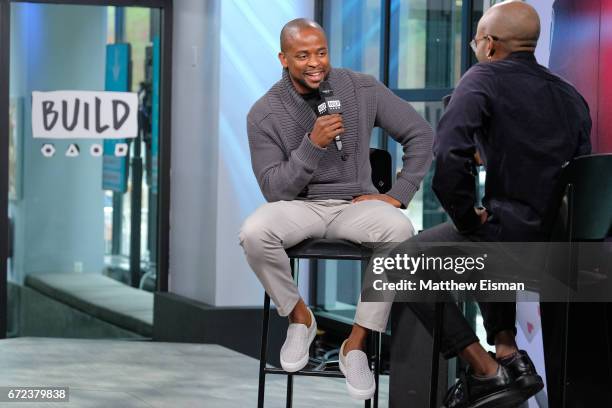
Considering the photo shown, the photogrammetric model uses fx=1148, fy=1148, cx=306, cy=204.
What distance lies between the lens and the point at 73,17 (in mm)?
6242

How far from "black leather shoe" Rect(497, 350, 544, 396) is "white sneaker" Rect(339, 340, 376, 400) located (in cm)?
42

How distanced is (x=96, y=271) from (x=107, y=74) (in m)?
1.10

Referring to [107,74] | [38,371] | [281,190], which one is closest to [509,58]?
[281,190]

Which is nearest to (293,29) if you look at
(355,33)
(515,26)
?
(515,26)

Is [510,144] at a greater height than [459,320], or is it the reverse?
[510,144]

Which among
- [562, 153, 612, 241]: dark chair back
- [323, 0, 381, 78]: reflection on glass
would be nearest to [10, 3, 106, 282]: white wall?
[323, 0, 381, 78]: reflection on glass

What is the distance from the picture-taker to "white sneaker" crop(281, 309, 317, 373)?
328cm

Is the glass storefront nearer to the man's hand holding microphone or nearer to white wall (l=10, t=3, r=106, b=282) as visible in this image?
white wall (l=10, t=3, r=106, b=282)

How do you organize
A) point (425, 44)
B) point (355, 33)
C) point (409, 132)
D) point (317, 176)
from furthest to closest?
point (355, 33) < point (425, 44) < point (409, 132) < point (317, 176)

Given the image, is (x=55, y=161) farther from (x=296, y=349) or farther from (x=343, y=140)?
(x=296, y=349)

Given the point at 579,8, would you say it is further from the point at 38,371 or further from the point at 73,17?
the point at 73,17

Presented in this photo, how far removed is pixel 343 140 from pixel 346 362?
0.68m

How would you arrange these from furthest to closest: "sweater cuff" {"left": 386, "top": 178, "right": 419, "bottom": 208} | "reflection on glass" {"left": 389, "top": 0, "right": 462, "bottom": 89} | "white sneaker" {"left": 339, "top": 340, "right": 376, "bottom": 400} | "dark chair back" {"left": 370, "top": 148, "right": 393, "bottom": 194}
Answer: "reflection on glass" {"left": 389, "top": 0, "right": 462, "bottom": 89} < "dark chair back" {"left": 370, "top": 148, "right": 393, "bottom": 194} < "sweater cuff" {"left": 386, "top": 178, "right": 419, "bottom": 208} < "white sneaker" {"left": 339, "top": 340, "right": 376, "bottom": 400}

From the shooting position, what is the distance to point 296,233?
3279 mm
